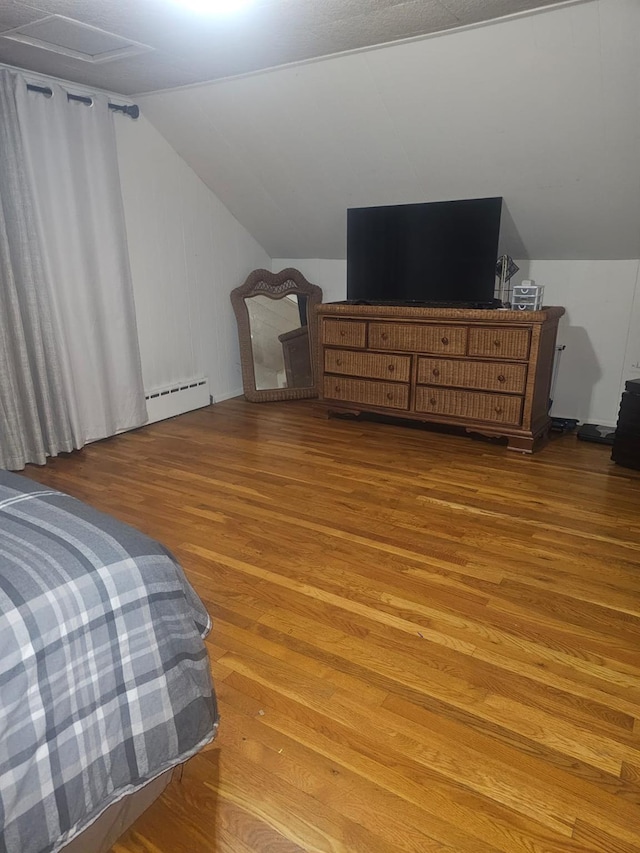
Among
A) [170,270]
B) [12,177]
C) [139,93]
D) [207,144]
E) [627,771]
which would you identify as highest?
[139,93]

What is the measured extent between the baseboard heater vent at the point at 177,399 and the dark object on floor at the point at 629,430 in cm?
302

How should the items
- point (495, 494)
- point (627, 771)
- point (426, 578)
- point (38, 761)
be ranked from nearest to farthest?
point (38, 761), point (627, 771), point (426, 578), point (495, 494)

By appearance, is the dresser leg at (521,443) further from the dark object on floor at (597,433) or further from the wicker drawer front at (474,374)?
the dark object on floor at (597,433)

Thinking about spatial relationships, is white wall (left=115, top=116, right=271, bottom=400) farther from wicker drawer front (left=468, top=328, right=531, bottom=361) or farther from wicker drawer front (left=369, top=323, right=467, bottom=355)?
wicker drawer front (left=468, top=328, right=531, bottom=361)

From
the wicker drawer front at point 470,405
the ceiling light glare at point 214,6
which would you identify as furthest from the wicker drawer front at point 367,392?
the ceiling light glare at point 214,6

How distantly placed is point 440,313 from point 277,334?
1.64 metres

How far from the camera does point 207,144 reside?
12.8ft

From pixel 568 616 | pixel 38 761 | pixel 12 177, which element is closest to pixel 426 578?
pixel 568 616

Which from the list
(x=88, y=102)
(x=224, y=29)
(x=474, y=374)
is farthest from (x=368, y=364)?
(x=88, y=102)

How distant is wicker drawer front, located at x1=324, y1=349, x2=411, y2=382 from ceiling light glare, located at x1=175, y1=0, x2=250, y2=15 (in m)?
2.15

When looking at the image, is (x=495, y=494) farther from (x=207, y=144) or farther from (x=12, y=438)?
(x=207, y=144)

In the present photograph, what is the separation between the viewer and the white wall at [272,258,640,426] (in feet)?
12.0

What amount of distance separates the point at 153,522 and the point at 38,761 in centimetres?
170

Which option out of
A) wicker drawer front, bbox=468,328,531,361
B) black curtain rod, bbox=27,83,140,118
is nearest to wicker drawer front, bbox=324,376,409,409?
wicker drawer front, bbox=468,328,531,361
